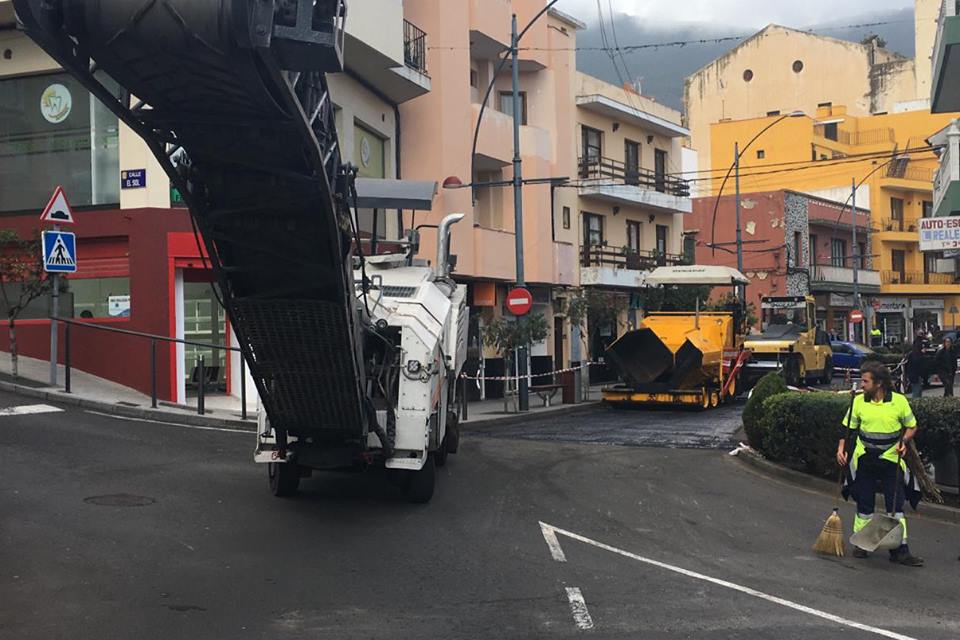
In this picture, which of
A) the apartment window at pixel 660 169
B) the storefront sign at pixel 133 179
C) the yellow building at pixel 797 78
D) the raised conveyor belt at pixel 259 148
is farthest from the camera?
the yellow building at pixel 797 78

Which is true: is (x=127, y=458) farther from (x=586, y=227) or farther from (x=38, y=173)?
(x=586, y=227)

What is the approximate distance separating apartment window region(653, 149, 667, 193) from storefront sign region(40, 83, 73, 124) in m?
25.4

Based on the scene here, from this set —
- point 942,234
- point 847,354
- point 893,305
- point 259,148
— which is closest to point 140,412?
point 259,148

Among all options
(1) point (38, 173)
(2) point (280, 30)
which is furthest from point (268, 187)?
(1) point (38, 173)

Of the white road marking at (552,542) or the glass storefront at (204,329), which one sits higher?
the glass storefront at (204,329)

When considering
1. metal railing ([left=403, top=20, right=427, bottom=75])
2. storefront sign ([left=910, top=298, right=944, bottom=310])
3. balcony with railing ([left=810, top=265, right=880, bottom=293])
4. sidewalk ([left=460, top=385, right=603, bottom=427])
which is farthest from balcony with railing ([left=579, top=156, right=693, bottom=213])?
storefront sign ([left=910, top=298, right=944, bottom=310])

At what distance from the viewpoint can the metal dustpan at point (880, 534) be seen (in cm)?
898

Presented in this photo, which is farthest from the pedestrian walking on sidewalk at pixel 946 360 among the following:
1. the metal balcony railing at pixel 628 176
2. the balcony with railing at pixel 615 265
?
the metal balcony railing at pixel 628 176

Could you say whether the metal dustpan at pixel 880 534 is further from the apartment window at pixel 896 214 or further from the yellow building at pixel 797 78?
the yellow building at pixel 797 78

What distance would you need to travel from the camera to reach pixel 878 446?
30.5 ft

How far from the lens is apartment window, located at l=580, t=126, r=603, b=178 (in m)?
36.4

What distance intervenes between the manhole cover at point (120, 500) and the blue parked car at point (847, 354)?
103ft

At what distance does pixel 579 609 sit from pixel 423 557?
72.9 inches

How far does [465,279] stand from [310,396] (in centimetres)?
1800
